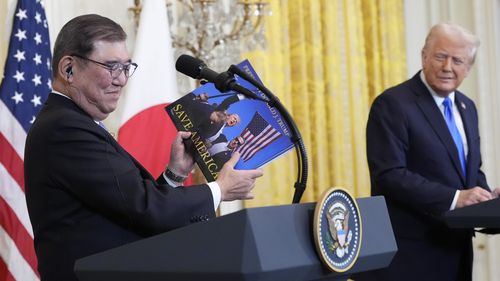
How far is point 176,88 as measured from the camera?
5047 millimetres

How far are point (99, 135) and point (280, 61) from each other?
3531 mm

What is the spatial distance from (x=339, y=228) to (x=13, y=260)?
8.34ft

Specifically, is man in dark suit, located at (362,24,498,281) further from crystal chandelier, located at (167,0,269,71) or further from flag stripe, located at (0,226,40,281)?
flag stripe, located at (0,226,40,281)

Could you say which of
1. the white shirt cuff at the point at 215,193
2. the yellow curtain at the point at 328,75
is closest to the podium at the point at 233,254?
the white shirt cuff at the point at 215,193

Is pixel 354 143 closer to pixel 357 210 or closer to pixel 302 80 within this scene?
pixel 302 80

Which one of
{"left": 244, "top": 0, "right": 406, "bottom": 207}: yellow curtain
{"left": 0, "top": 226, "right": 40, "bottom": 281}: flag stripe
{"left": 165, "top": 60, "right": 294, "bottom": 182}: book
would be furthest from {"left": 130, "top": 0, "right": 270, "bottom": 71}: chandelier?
{"left": 165, "top": 60, "right": 294, "bottom": 182}: book

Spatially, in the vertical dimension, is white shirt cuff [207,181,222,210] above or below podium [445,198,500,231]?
Answer: above

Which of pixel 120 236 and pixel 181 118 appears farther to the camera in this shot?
pixel 181 118

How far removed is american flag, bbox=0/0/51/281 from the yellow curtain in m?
1.72

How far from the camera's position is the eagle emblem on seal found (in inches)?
76.6

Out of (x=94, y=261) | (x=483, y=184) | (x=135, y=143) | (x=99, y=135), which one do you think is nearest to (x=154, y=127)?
(x=135, y=143)

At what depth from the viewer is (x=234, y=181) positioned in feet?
8.45

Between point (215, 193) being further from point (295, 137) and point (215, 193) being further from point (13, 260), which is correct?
point (13, 260)

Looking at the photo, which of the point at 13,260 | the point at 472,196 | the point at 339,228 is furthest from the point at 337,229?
the point at 13,260
